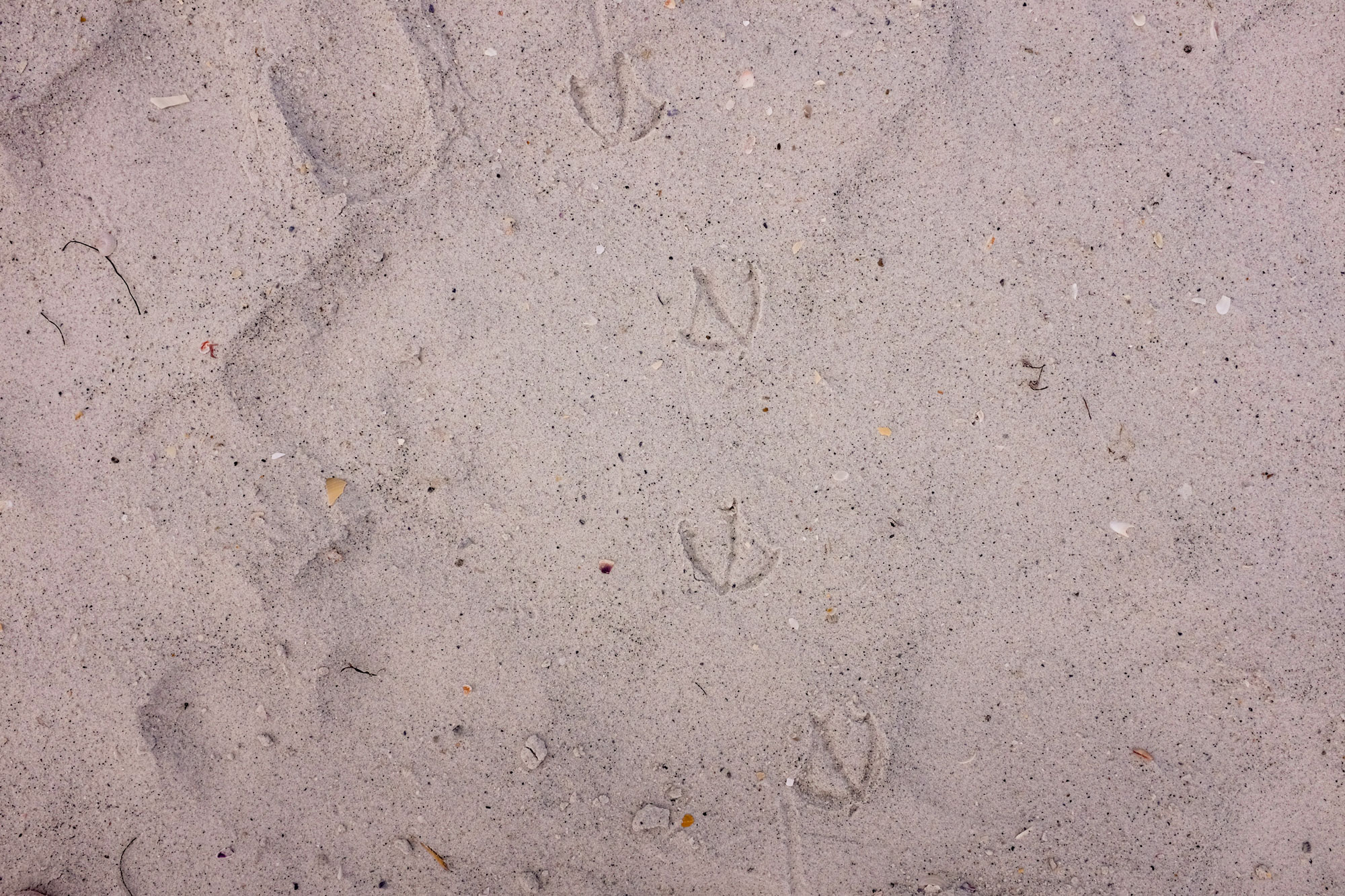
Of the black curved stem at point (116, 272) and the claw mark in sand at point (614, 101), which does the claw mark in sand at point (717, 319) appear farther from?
the black curved stem at point (116, 272)

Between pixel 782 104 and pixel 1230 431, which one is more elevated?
A: pixel 782 104

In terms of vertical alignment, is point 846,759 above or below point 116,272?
below

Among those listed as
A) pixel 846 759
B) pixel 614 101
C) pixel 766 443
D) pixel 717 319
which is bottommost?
pixel 846 759

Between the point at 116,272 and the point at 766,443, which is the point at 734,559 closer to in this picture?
the point at 766,443

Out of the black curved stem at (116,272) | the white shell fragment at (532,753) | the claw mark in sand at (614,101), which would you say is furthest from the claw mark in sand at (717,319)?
the black curved stem at (116,272)

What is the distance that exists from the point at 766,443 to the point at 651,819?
0.95 m

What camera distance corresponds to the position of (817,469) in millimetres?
1594

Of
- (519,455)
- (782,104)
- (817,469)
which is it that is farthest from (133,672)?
(782,104)

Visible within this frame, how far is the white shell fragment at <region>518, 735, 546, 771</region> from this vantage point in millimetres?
1603

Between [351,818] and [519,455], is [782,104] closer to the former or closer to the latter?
[519,455]

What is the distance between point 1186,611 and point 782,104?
1566 millimetres

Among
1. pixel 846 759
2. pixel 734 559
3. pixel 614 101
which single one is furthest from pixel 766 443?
pixel 614 101

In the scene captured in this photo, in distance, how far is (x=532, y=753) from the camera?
1.60 meters

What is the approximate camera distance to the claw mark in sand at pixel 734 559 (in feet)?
5.23
